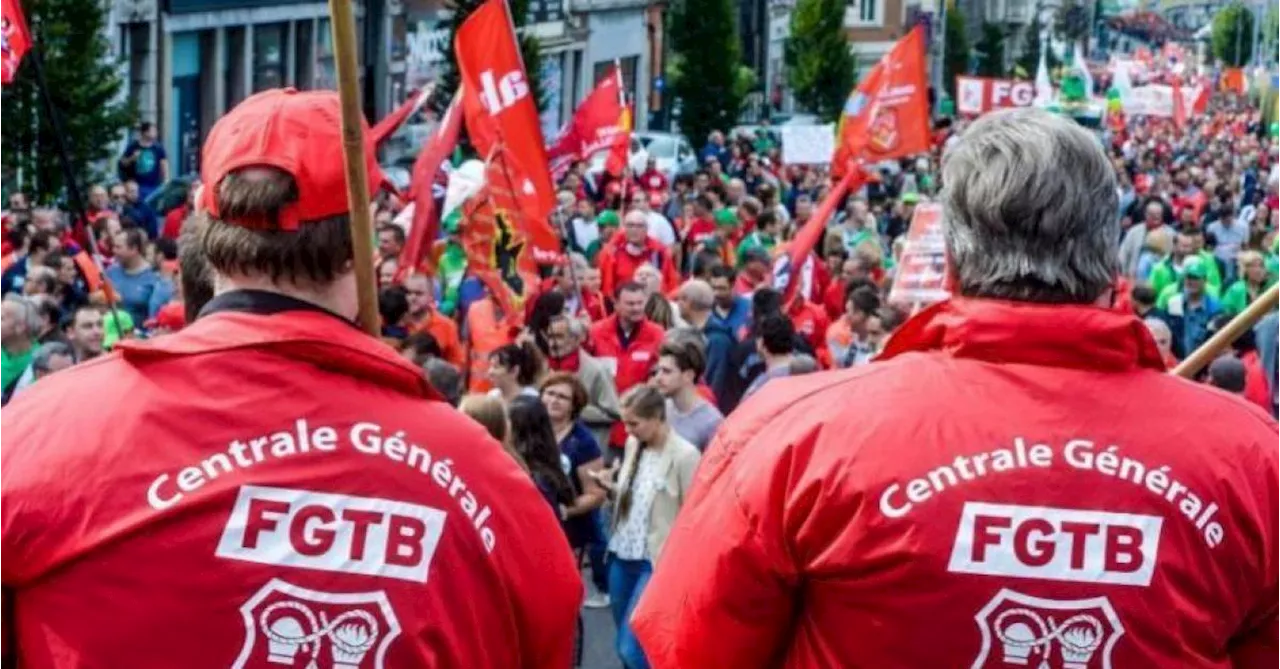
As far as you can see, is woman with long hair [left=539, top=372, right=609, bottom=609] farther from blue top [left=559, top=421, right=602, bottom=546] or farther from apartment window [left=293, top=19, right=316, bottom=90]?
apartment window [left=293, top=19, right=316, bottom=90]

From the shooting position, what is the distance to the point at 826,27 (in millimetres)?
58438

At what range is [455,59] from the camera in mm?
36062

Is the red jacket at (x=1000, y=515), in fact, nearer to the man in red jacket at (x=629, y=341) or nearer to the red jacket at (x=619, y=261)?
the man in red jacket at (x=629, y=341)

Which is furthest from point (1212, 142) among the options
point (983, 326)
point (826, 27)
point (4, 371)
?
point (983, 326)

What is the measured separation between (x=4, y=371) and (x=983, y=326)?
865cm

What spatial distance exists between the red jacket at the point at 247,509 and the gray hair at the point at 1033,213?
65 centimetres

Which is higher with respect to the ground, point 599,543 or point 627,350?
point 627,350

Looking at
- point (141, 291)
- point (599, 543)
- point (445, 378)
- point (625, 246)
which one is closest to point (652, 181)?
point (625, 246)

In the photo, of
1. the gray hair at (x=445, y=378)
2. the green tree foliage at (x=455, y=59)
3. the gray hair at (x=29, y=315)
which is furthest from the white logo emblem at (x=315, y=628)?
the green tree foliage at (x=455, y=59)

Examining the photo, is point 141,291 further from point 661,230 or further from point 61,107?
point 661,230

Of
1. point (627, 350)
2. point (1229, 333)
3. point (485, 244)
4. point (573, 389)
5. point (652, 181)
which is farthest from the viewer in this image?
point (652, 181)

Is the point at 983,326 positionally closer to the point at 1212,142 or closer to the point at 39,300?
the point at 39,300

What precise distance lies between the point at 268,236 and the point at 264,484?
11.8 inches

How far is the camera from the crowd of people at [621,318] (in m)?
9.84
